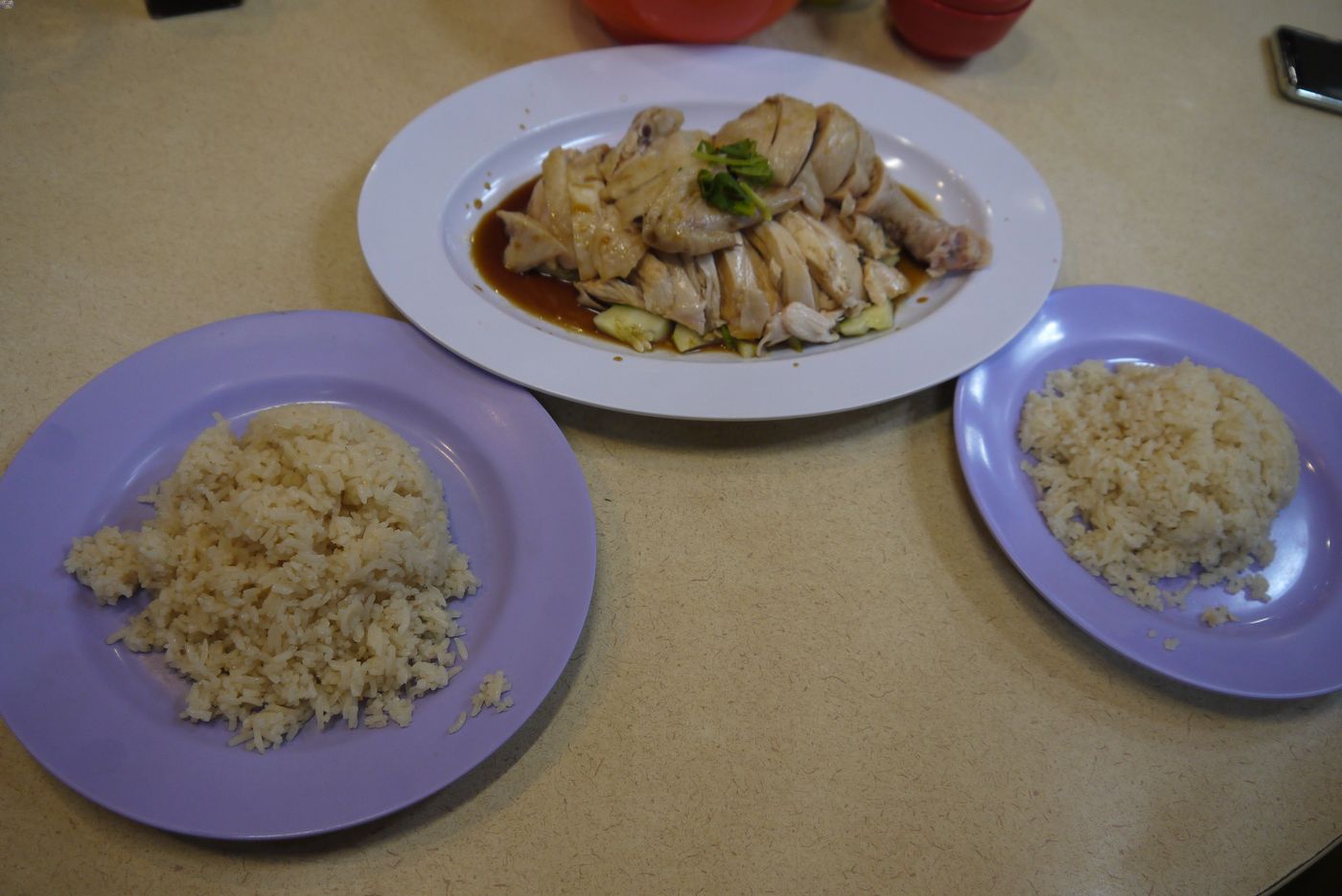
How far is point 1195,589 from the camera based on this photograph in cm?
182

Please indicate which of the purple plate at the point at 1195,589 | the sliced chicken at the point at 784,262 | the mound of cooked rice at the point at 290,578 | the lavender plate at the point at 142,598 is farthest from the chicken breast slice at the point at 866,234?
the mound of cooked rice at the point at 290,578

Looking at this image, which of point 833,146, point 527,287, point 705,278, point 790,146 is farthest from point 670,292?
point 833,146

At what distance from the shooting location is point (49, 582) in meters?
1.48

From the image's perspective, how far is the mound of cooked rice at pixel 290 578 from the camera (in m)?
1.42

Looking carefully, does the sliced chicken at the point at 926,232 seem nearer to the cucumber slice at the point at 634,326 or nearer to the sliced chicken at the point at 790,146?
the sliced chicken at the point at 790,146

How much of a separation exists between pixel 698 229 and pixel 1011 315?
85cm

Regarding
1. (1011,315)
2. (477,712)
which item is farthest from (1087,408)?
(477,712)

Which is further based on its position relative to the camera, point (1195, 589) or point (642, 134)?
point (642, 134)

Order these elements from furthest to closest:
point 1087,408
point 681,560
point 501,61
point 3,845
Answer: point 501,61, point 1087,408, point 681,560, point 3,845

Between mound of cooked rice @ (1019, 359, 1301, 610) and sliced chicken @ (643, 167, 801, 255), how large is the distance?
91 cm

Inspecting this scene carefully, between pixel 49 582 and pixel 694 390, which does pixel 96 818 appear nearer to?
pixel 49 582

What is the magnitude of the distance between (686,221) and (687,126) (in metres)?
0.75

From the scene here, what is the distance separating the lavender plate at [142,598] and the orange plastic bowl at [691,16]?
4.56 feet

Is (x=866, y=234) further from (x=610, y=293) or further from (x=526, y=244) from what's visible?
(x=526, y=244)
